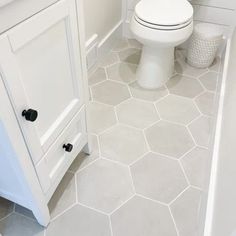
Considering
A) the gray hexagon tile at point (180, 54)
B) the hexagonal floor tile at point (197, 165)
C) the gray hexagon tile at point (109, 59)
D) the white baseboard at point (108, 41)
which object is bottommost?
the gray hexagon tile at point (109, 59)

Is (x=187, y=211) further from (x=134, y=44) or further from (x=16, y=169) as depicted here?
(x=134, y=44)

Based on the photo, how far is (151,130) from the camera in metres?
1.33

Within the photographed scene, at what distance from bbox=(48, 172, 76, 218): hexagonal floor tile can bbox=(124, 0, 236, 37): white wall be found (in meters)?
1.33

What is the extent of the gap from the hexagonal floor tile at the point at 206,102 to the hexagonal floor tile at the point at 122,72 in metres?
0.42

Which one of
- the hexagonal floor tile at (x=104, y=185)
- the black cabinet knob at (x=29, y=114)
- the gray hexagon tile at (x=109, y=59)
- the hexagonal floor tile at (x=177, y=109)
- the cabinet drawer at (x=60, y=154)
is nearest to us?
the black cabinet knob at (x=29, y=114)

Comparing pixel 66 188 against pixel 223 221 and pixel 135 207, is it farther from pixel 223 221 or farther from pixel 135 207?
pixel 223 221

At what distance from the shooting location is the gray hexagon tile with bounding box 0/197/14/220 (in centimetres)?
102

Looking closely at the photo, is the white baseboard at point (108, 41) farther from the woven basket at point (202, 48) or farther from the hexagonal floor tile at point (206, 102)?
the hexagonal floor tile at point (206, 102)

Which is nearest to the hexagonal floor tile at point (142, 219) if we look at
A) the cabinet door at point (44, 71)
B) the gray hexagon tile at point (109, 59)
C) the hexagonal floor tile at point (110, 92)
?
the cabinet door at point (44, 71)

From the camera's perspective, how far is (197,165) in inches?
46.4

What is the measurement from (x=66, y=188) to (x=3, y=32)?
2.43 feet

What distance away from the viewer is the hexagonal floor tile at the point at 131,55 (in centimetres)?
178

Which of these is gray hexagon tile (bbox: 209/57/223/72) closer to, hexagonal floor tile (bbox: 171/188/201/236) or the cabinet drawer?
hexagonal floor tile (bbox: 171/188/201/236)

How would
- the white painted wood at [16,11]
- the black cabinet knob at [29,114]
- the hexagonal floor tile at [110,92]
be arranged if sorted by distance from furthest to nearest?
1. the hexagonal floor tile at [110,92]
2. the black cabinet knob at [29,114]
3. the white painted wood at [16,11]
